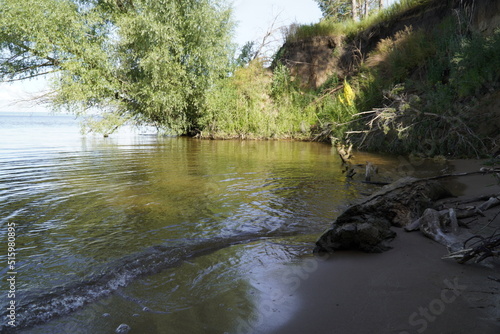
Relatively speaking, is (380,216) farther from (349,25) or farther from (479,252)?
(349,25)

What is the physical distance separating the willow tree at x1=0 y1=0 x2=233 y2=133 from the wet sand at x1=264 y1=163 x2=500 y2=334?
1484 cm

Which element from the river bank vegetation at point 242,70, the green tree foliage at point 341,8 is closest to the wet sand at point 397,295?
the river bank vegetation at point 242,70

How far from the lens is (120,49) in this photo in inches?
656

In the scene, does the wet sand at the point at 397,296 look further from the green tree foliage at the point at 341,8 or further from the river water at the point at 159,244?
the green tree foliage at the point at 341,8

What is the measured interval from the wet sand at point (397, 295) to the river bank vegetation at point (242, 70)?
22.3ft

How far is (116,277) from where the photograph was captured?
9.80 feet

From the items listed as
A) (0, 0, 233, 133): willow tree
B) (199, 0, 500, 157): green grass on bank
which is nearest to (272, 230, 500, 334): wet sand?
(199, 0, 500, 157): green grass on bank

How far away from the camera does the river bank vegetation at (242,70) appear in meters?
10.5

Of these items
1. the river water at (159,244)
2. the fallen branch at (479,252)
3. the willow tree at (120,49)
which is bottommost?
the river water at (159,244)

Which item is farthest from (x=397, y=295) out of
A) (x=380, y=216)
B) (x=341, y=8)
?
(x=341, y=8)

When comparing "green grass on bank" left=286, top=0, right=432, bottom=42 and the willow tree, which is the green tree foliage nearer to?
"green grass on bank" left=286, top=0, right=432, bottom=42

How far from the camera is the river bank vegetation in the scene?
1053 centimetres

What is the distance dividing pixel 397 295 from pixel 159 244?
2425 mm

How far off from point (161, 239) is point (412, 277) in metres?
2.58
